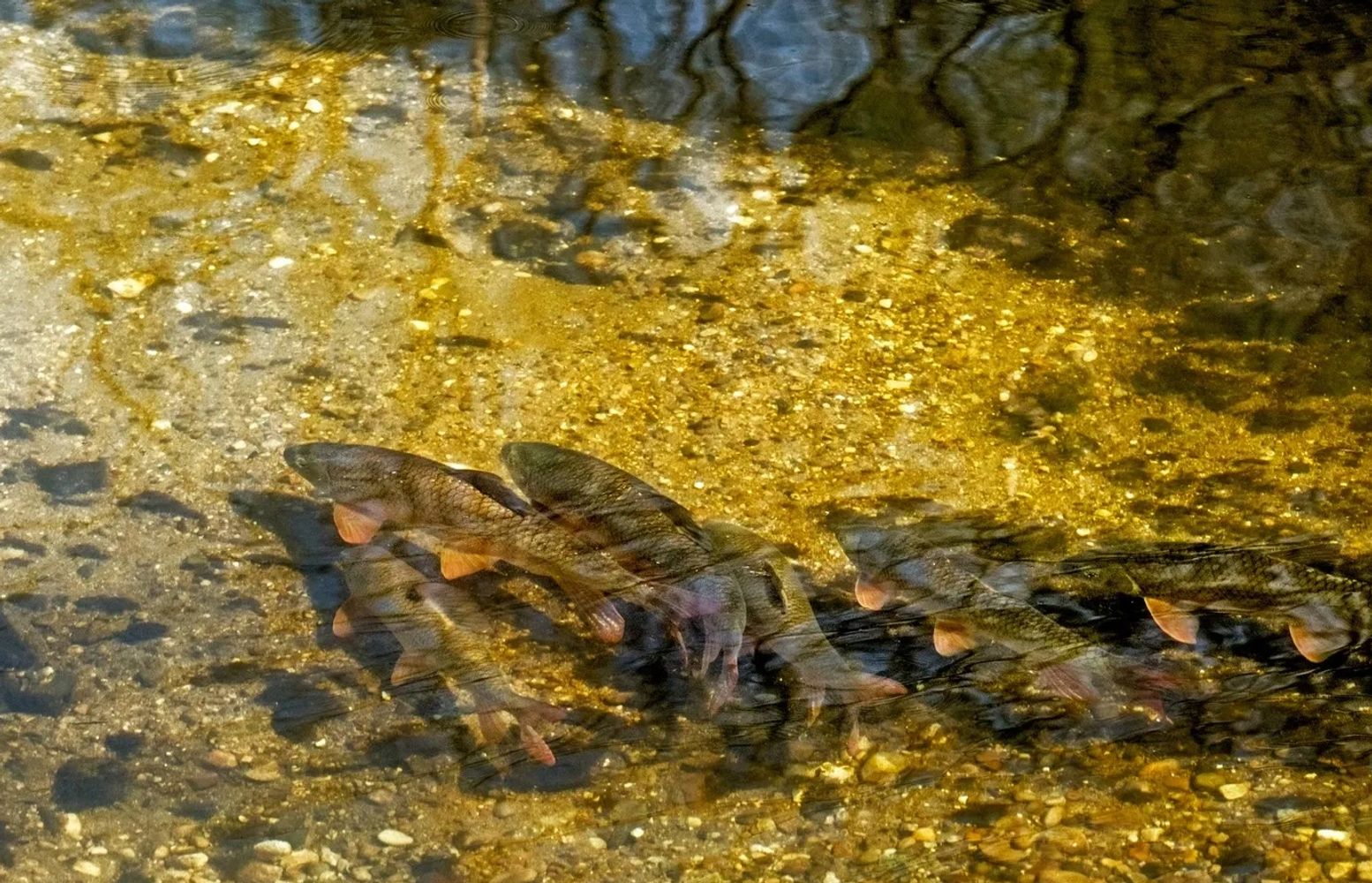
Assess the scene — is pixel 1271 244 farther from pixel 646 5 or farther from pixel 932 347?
pixel 646 5

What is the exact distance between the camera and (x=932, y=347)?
5.91 meters

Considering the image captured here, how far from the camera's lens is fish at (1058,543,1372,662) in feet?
14.9

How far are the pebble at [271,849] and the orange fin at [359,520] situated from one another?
1175 millimetres

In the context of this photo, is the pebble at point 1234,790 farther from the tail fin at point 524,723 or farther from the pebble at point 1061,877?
the tail fin at point 524,723

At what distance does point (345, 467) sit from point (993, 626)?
7.17 ft

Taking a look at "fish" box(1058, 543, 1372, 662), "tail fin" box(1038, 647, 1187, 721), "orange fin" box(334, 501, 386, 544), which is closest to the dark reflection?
"fish" box(1058, 543, 1372, 662)

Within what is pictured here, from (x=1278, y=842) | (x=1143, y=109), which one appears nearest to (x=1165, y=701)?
(x=1278, y=842)

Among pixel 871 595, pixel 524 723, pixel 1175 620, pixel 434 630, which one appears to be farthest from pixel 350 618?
pixel 1175 620

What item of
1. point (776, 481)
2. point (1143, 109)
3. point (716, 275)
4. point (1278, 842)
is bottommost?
point (1278, 842)

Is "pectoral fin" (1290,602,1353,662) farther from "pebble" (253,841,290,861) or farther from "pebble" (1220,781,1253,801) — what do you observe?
"pebble" (253,841,290,861)

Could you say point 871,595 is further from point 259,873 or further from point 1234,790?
point 259,873

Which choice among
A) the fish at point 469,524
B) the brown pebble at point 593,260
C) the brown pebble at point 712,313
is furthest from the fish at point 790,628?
the brown pebble at point 593,260

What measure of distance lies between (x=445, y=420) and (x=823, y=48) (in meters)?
3.98

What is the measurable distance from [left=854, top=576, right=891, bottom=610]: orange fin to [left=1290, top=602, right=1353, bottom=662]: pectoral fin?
49.4 inches
